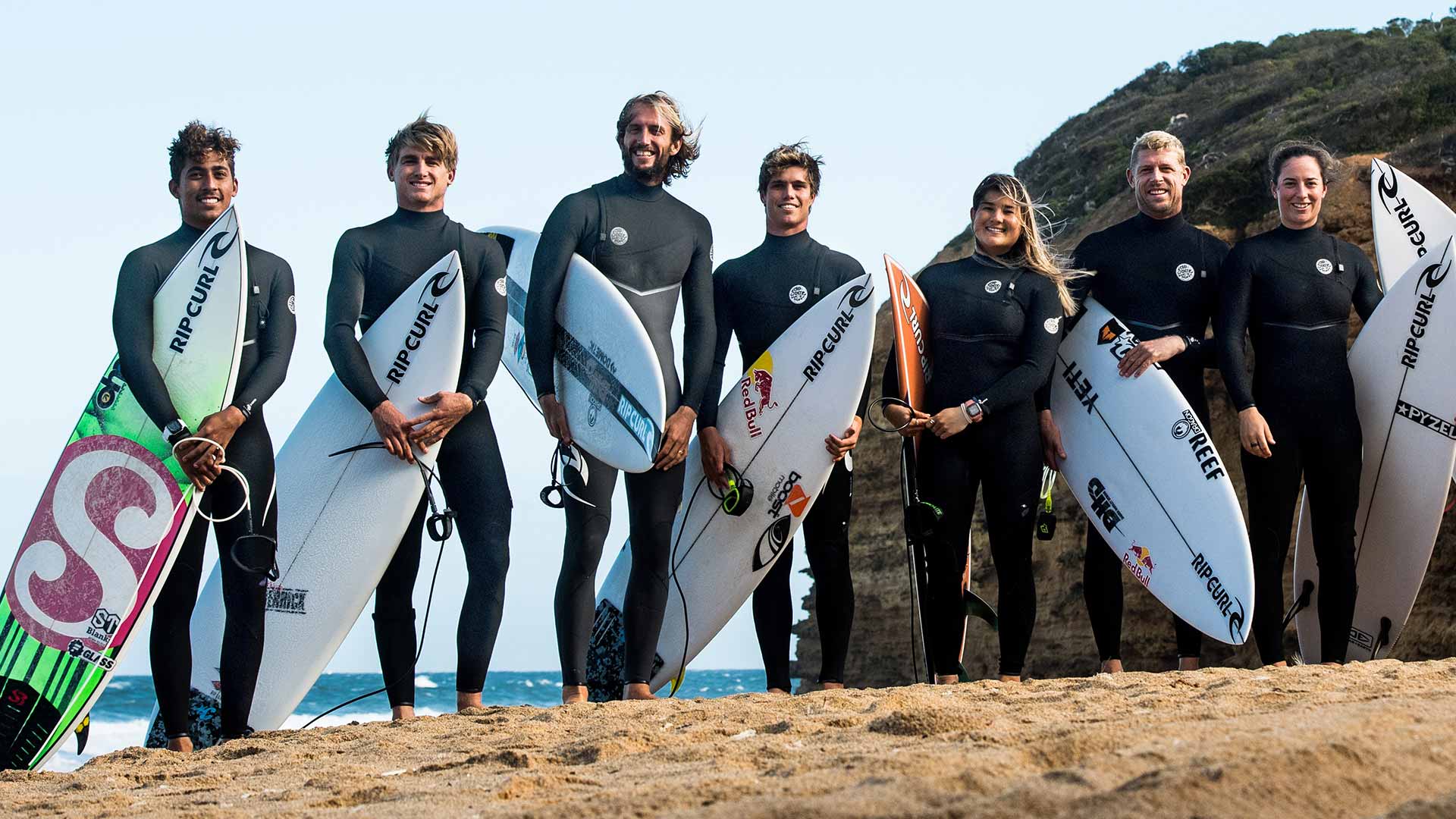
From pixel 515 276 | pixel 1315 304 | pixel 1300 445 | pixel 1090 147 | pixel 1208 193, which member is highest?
pixel 1090 147

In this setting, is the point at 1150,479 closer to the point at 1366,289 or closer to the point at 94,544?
the point at 1366,289

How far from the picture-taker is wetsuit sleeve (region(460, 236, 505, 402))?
441 cm

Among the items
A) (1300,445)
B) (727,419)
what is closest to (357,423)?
(727,419)

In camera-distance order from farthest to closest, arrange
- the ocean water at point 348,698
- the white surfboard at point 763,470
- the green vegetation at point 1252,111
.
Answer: the ocean water at point 348,698
the green vegetation at point 1252,111
the white surfboard at point 763,470

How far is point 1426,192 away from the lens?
5473 mm

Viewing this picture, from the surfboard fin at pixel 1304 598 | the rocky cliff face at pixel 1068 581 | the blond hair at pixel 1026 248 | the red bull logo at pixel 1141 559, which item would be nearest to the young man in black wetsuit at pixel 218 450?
the blond hair at pixel 1026 248

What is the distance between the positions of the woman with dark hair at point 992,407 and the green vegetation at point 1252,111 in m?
5.77

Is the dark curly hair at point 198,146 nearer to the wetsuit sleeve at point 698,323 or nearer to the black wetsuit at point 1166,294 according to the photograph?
the wetsuit sleeve at point 698,323

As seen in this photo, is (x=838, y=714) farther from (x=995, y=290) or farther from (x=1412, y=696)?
(x=995, y=290)

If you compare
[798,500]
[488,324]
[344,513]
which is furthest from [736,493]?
[344,513]

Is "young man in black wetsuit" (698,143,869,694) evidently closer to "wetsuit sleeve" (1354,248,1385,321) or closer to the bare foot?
the bare foot

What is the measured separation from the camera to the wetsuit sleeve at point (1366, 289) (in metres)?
4.89

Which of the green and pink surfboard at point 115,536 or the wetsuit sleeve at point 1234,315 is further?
the wetsuit sleeve at point 1234,315

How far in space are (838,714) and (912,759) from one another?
2.85 feet
